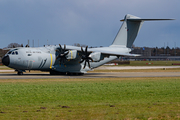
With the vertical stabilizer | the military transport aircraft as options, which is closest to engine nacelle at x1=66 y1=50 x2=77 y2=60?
the military transport aircraft

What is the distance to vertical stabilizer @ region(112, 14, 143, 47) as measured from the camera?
3684 centimetres

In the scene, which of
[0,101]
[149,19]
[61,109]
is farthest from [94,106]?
[149,19]

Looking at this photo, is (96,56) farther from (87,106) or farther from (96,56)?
(87,106)

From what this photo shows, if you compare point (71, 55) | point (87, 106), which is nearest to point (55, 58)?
point (71, 55)

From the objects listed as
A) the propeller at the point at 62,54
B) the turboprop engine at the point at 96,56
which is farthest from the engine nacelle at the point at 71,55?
the turboprop engine at the point at 96,56

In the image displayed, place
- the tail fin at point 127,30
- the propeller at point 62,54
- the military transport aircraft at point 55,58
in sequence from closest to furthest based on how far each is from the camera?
the military transport aircraft at point 55,58, the propeller at point 62,54, the tail fin at point 127,30

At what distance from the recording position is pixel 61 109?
10.4 metres

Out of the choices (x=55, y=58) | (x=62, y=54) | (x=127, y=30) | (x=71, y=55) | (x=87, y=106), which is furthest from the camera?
(x=127, y=30)

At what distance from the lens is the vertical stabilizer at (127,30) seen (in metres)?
36.8

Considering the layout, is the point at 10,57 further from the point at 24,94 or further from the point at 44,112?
the point at 44,112

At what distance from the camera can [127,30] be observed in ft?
121

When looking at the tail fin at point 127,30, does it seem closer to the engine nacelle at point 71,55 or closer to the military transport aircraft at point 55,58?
the military transport aircraft at point 55,58

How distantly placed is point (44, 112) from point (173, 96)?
24.9 feet

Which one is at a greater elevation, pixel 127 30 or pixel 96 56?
pixel 127 30
